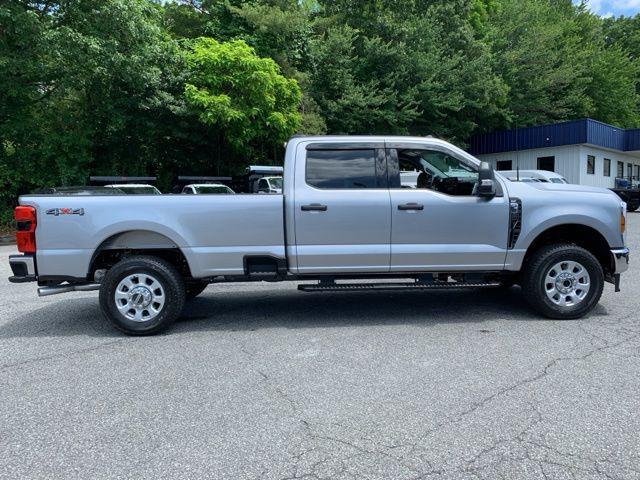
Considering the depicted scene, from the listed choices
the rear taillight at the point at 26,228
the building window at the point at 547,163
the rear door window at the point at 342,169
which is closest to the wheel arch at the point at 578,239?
the rear door window at the point at 342,169

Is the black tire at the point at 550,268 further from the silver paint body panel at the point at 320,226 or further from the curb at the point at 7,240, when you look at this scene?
the curb at the point at 7,240

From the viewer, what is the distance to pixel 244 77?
62.0 ft

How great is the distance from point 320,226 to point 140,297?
2.07m

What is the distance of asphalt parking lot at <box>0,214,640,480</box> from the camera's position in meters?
2.86

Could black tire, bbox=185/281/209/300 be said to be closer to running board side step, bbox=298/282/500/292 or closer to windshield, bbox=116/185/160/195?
windshield, bbox=116/185/160/195

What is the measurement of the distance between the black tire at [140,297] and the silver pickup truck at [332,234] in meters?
0.01

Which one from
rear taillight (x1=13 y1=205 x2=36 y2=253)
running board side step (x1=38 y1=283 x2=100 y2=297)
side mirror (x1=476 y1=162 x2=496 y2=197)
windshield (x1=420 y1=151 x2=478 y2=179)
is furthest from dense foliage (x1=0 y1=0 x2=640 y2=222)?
side mirror (x1=476 y1=162 x2=496 y2=197)

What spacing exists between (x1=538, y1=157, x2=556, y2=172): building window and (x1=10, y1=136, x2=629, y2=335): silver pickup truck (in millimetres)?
30936

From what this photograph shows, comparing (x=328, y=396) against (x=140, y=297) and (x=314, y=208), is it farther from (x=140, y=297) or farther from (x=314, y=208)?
(x=140, y=297)

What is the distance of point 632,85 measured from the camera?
140 feet

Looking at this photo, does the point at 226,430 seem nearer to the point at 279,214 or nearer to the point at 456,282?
the point at 279,214

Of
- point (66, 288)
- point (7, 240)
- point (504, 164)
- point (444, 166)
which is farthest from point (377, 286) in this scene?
point (504, 164)

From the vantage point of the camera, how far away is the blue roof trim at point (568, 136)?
31.3 metres

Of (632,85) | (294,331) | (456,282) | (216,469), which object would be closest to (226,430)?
(216,469)
